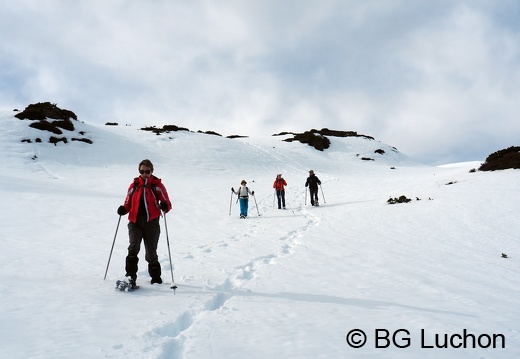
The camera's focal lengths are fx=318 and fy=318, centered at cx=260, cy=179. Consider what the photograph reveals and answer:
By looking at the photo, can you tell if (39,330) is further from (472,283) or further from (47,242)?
(472,283)

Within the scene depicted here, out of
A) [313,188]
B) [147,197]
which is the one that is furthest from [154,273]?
[313,188]

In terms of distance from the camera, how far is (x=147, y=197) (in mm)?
5180

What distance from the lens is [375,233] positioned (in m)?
9.52

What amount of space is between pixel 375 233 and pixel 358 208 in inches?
192

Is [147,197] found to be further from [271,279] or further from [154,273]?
[271,279]

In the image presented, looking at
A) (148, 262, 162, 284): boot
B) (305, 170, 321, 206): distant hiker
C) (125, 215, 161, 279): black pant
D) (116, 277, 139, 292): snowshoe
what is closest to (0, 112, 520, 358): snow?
(116, 277, 139, 292): snowshoe

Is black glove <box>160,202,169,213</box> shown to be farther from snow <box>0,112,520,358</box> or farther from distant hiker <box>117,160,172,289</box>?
snow <box>0,112,520,358</box>

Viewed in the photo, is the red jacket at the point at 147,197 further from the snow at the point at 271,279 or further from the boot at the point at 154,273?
the snow at the point at 271,279

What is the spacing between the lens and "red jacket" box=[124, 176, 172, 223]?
513 cm

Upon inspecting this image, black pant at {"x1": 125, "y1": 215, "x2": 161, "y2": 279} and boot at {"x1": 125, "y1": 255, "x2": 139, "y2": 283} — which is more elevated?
black pant at {"x1": 125, "y1": 215, "x2": 161, "y2": 279}

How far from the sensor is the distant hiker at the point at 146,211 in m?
5.12

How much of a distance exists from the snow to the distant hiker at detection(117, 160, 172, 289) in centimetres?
59

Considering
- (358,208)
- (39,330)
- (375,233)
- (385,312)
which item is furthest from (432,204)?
(39,330)

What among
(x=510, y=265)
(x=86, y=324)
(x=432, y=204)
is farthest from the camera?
(x=432, y=204)
